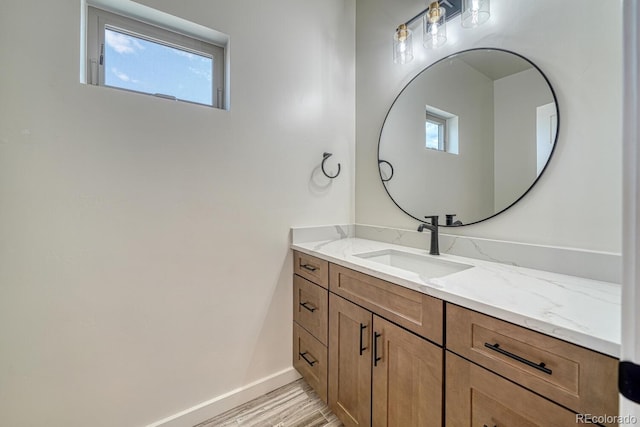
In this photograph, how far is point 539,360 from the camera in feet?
2.16

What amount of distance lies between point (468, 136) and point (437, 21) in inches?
25.7

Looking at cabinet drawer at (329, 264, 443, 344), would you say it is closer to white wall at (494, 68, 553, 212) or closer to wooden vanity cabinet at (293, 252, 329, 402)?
wooden vanity cabinet at (293, 252, 329, 402)

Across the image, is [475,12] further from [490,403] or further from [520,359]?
[490,403]

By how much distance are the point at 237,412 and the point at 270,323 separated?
A: 1.61 ft

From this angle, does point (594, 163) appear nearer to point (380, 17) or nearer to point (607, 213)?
point (607, 213)

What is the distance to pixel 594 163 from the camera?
986 mm

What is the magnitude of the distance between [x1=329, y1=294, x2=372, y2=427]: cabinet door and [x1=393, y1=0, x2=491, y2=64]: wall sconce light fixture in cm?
150

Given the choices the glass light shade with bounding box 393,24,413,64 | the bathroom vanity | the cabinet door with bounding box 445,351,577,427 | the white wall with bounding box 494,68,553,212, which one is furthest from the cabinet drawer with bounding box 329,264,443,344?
the glass light shade with bounding box 393,24,413,64

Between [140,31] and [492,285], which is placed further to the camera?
[140,31]

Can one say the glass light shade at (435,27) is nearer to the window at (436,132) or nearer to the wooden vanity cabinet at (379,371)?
the window at (436,132)

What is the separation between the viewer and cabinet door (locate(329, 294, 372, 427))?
1161 mm

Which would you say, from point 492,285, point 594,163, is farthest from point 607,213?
point 492,285

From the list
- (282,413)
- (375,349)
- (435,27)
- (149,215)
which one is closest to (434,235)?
(375,349)

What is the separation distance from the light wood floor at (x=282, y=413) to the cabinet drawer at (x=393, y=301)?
74 cm
